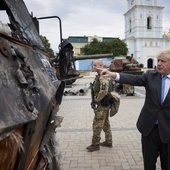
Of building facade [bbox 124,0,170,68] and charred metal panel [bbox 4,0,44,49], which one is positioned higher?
building facade [bbox 124,0,170,68]

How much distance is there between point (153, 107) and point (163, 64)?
477 mm

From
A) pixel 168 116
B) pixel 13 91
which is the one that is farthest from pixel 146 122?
pixel 13 91

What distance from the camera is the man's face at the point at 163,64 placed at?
256 centimetres

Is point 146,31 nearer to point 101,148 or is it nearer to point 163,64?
point 101,148

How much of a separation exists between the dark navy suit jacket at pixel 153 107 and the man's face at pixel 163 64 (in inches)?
5.7

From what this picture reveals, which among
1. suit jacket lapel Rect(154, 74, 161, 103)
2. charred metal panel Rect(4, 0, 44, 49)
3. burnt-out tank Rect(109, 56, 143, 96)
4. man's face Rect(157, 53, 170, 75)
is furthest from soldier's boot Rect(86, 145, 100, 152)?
burnt-out tank Rect(109, 56, 143, 96)

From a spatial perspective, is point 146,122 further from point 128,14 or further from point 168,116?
point 128,14

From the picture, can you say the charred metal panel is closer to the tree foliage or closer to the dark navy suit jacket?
the dark navy suit jacket

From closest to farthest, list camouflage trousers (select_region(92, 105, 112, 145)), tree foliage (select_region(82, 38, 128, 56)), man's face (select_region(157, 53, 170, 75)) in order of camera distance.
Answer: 1. man's face (select_region(157, 53, 170, 75))
2. camouflage trousers (select_region(92, 105, 112, 145))
3. tree foliage (select_region(82, 38, 128, 56))

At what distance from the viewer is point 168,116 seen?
2.63 meters

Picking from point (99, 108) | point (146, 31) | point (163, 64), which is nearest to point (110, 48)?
point (146, 31)

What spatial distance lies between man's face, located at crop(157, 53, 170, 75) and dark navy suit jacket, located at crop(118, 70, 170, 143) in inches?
5.7

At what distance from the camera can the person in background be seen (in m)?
2.62

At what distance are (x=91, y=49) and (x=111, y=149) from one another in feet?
150
